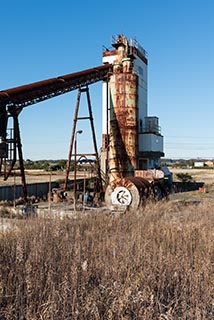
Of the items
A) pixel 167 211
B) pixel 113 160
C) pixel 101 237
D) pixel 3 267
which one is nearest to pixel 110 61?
pixel 113 160

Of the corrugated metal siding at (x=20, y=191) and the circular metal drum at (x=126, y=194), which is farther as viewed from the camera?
the corrugated metal siding at (x=20, y=191)

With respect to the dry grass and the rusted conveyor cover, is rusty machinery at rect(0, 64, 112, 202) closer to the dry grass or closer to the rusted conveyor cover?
the rusted conveyor cover

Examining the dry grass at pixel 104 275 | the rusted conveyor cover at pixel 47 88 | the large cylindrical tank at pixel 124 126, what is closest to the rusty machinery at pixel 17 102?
the rusted conveyor cover at pixel 47 88

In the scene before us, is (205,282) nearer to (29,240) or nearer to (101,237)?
(101,237)

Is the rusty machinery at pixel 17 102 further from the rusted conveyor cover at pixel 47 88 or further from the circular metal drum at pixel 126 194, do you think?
the circular metal drum at pixel 126 194

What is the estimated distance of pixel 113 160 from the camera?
68.5 feet

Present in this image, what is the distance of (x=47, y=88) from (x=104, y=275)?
14.0m

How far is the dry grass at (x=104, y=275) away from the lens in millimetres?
3199

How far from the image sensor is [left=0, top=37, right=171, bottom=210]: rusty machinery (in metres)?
15.2

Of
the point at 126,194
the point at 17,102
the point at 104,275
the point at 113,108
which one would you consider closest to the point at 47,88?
the point at 17,102

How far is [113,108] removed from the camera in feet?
69.8

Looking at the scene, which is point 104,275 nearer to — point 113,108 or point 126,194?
point 126,194

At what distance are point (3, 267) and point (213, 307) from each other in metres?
2.52

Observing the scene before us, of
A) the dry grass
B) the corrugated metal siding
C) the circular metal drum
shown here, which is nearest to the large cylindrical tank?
the corrugated metal siding
